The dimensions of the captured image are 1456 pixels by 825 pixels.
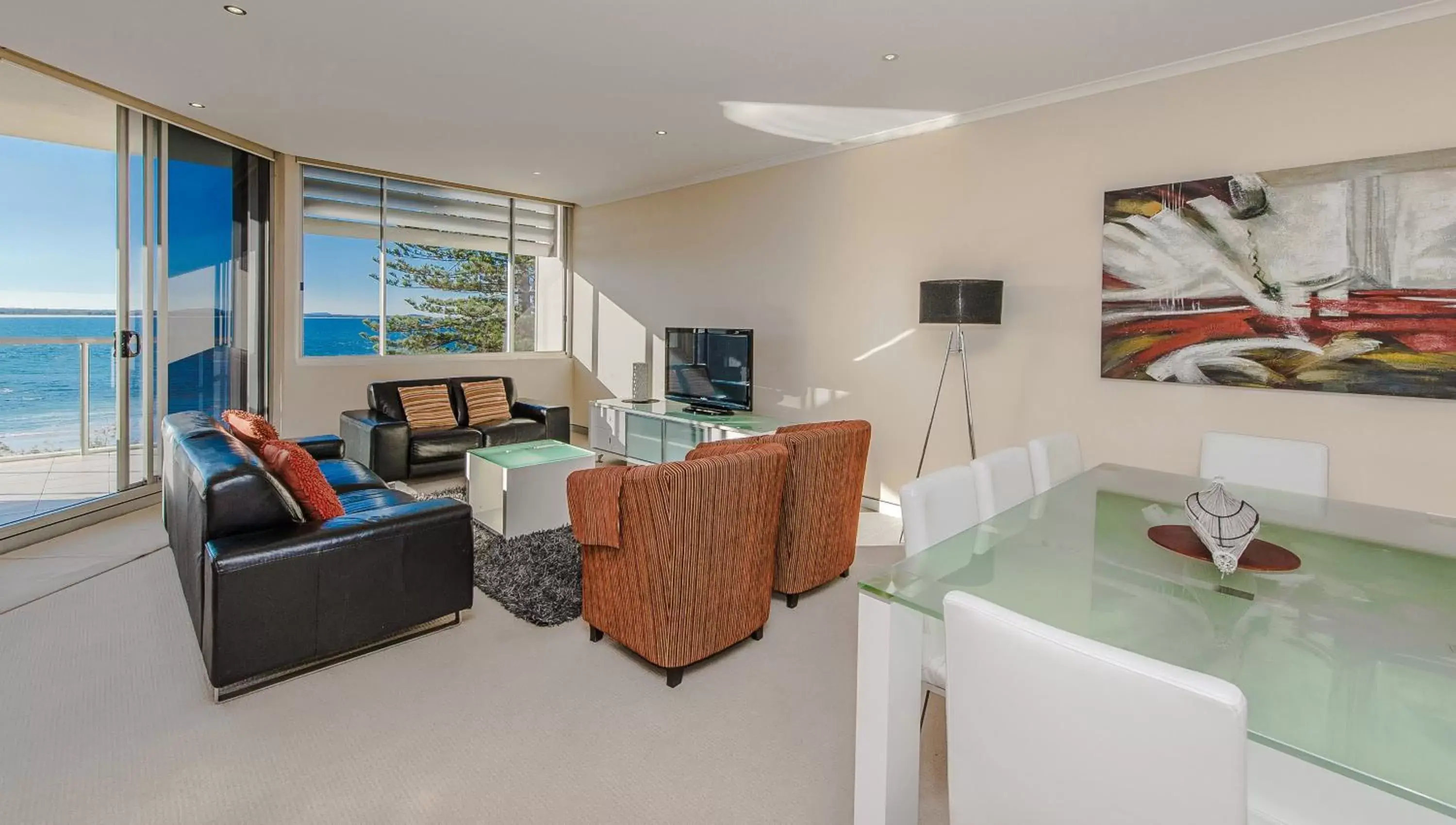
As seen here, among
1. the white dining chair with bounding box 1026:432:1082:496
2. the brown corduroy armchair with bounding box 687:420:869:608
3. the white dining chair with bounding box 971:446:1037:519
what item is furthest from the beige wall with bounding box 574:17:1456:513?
the white dining chair with bounding box 971:446:1037:519

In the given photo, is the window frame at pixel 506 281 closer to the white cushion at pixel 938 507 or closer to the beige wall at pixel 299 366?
the beige wall at pixel 299 366

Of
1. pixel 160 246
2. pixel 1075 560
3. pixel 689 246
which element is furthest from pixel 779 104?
pixel 160 246

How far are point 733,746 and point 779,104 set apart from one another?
11.8 feet

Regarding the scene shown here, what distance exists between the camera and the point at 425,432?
5.47 m

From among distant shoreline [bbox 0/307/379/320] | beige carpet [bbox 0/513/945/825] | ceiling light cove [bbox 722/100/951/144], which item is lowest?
beige carpet [bbox 0/513/945/825]

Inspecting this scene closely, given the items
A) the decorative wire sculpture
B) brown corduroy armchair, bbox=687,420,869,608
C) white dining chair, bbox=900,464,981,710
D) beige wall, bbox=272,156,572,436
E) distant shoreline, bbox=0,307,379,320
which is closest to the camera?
the decorative wire sculpture

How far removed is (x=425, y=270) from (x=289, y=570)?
6042mm

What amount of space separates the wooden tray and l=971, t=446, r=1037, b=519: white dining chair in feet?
1.47

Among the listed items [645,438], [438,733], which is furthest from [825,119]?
[438,733]

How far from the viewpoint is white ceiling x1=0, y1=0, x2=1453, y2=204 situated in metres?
2.93

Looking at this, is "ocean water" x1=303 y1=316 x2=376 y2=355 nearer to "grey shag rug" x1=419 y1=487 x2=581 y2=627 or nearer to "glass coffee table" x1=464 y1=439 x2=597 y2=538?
"glass coffee table" x1=464 y1=439 x2=597 y2=538

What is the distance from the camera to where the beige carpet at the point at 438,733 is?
75.3 inches

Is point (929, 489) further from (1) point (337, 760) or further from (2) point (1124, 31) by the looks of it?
(2) point (1124, 31)

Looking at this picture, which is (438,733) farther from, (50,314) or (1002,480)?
(50,314)
